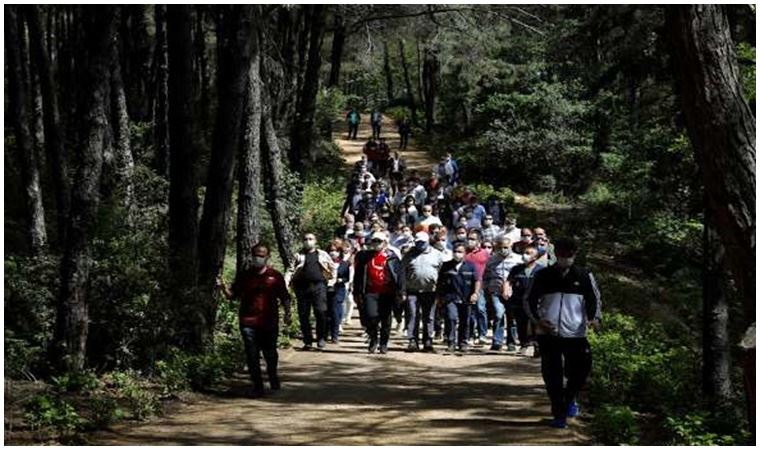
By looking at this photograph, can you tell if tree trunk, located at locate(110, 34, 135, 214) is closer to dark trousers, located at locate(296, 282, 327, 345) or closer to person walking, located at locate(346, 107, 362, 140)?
dark trousers, located at locate(296, 282, 327, 345)

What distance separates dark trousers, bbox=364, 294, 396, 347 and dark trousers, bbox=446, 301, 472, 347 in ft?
3.04

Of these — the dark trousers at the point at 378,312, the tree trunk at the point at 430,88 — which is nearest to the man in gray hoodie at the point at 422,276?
the dark trousers at the point at 378,312

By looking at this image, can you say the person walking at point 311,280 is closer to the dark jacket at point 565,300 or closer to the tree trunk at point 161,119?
the dark jacket at point 565,300

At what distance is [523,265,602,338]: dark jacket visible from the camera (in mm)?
9203

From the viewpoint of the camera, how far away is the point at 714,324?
14.7 m

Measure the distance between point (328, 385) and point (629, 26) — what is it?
9.87m

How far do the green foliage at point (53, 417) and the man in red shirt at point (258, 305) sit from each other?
2619 millimetres

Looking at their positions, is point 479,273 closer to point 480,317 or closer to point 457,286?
point 480,317

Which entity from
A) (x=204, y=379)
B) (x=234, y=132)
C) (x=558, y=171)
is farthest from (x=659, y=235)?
(x=204, y=379)

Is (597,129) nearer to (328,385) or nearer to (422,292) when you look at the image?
(422,292)

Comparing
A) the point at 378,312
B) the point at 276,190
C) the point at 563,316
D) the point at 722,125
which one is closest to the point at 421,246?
the point at 378,312

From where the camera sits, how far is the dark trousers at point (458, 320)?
1540cm

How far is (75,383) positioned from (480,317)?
7.56 m

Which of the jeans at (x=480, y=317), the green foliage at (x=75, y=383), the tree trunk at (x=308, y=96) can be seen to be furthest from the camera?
the tree trunk at (x=308, y=96)
